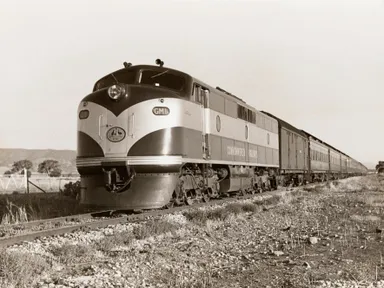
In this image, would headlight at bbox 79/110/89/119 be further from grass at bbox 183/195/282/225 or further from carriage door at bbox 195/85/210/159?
grass at bbox 183/195/282/225

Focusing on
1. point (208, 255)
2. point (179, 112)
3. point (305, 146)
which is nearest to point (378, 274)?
point (208, 255)

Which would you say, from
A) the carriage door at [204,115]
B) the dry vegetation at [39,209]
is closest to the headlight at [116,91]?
the carriage door at [204,115]

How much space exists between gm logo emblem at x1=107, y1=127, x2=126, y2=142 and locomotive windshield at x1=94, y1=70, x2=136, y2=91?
153cm

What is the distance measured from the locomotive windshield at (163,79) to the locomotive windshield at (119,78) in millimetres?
271

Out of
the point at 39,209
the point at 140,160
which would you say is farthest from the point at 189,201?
the point at 39,209

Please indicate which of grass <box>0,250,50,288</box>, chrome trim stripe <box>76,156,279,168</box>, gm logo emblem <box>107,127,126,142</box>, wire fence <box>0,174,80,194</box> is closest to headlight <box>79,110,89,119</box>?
gm logo emblem <box>107,127,126,142</box>

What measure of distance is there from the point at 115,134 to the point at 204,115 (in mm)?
3102

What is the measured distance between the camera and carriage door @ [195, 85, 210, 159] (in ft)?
40.8

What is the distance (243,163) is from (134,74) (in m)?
6.53

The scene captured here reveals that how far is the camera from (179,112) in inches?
429

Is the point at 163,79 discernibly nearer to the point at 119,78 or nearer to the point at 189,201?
the point at 119,78

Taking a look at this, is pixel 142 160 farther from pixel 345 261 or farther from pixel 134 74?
pixel 345 261

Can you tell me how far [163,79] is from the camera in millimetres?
11852

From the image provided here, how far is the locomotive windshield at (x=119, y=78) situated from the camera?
11562 mm
